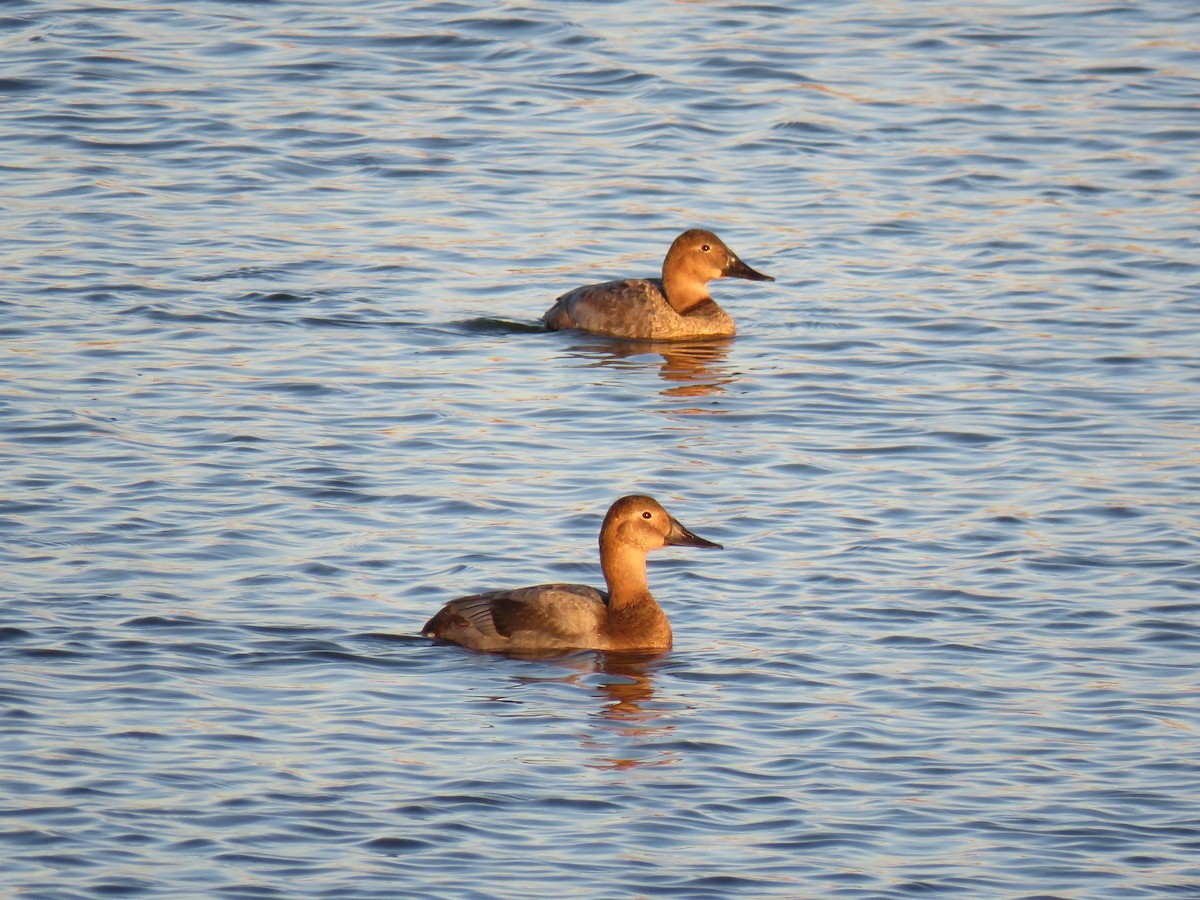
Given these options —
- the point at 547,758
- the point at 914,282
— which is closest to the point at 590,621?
the point at 547,758

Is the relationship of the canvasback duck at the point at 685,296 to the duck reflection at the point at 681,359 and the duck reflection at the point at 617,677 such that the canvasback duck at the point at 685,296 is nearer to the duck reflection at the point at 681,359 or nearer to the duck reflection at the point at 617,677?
the duck reflection at the point at 681,359

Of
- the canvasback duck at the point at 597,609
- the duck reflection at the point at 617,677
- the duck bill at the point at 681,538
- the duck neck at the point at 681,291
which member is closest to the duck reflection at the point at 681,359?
the duck neck at the point at 681,291

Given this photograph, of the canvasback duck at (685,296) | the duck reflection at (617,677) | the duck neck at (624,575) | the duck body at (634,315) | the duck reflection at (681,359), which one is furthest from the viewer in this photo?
the canvasback duck at (685,296)

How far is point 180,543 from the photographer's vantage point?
11.9 m

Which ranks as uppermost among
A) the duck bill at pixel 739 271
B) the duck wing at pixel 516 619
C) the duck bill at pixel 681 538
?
the duck bill at pixel 739 271

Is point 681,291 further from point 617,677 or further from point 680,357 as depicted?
point 617,677

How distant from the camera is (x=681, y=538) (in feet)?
37.2

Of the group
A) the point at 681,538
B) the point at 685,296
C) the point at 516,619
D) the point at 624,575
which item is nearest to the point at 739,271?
the point at 685,296

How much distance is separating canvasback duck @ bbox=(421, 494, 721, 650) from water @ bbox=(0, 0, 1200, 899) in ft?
0.46

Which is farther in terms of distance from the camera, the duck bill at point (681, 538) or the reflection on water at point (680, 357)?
the reflection on water at point (680, 357)

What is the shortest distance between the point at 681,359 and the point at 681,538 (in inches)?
217

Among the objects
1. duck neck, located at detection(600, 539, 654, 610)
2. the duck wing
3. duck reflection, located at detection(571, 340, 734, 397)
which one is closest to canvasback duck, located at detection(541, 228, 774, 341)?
duck reflection, located at detection(571, 340, 734, 397)

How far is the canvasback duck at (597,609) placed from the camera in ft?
35.0

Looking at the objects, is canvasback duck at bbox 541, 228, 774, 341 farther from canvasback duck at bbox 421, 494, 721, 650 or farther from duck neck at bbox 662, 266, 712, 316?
canvasback duck at bbox 421, 494, 721, 650
